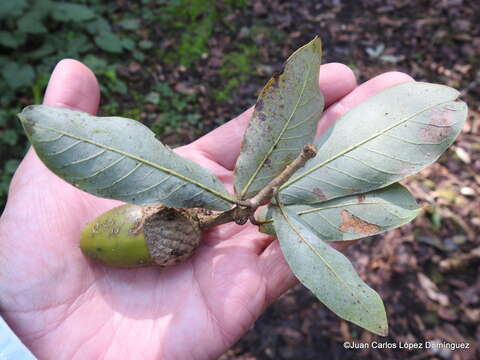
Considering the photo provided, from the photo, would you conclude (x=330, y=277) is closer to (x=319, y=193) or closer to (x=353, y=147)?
(x=319, y=193)

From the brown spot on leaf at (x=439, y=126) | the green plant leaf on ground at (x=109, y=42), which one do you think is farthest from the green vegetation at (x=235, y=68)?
the brown spot on leaf at (x=439, y=126)

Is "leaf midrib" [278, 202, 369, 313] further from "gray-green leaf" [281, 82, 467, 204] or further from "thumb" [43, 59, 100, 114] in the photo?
"thumb" [43, 59, 100, 114]

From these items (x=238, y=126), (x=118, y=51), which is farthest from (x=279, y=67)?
(x=238, y=126)

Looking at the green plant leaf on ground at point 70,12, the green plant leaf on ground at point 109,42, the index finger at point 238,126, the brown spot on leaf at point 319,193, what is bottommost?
the brown spot on leaf at point 319,193

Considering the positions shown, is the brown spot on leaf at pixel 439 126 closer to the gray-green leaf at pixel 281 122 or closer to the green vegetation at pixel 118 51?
the gray-green leaf at pixel 281 122

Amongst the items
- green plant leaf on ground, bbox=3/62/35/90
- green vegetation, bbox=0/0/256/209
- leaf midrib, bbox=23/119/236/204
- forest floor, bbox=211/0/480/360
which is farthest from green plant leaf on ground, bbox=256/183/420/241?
green plant leaf on ground, bbox=3/62/35/90
